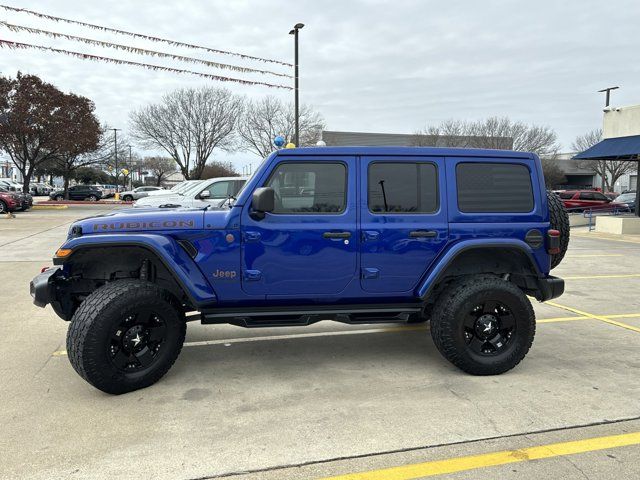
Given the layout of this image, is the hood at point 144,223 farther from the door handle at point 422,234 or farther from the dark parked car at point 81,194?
the dark parked car at point 81,194

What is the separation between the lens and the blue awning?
15961 millimetres

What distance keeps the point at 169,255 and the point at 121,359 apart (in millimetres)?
894

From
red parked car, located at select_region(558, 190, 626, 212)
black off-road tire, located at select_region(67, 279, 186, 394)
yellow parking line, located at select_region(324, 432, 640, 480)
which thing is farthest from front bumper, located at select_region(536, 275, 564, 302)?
red parked car, located at select_region(558, 190, 626, 212)

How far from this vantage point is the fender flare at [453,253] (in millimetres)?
4102

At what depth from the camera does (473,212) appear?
4250 millimetres

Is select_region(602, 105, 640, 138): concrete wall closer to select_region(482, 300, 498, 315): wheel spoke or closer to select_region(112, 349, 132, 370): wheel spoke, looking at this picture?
select_region(482, 300, 498, 315): wheel spoke

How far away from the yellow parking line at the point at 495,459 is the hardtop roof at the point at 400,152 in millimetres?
2431

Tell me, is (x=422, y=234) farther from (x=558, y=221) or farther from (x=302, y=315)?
(x=558, y=221)

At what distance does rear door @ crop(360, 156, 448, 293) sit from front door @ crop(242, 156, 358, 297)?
0.13 m

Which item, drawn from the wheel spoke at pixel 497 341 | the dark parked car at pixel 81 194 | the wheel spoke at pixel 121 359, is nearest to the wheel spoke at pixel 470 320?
the wheel spoke at pixel 497 341

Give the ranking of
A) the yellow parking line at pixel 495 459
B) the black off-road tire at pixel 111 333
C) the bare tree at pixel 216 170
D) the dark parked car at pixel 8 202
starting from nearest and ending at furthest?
the yellow parking line at pixel 495 459, the black off-road tire at pixel 111 333, the dark parked car at pixel 8 202, the bare tree at pixel 216 170

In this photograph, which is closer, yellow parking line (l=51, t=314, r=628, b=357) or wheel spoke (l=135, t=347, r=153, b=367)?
wheel spoke (l=135, t=347, r=153, b=367)

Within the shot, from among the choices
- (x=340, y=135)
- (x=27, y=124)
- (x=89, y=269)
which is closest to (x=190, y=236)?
(x=89, y=269)

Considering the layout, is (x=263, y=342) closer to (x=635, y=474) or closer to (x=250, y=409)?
(x=250, y=409)
